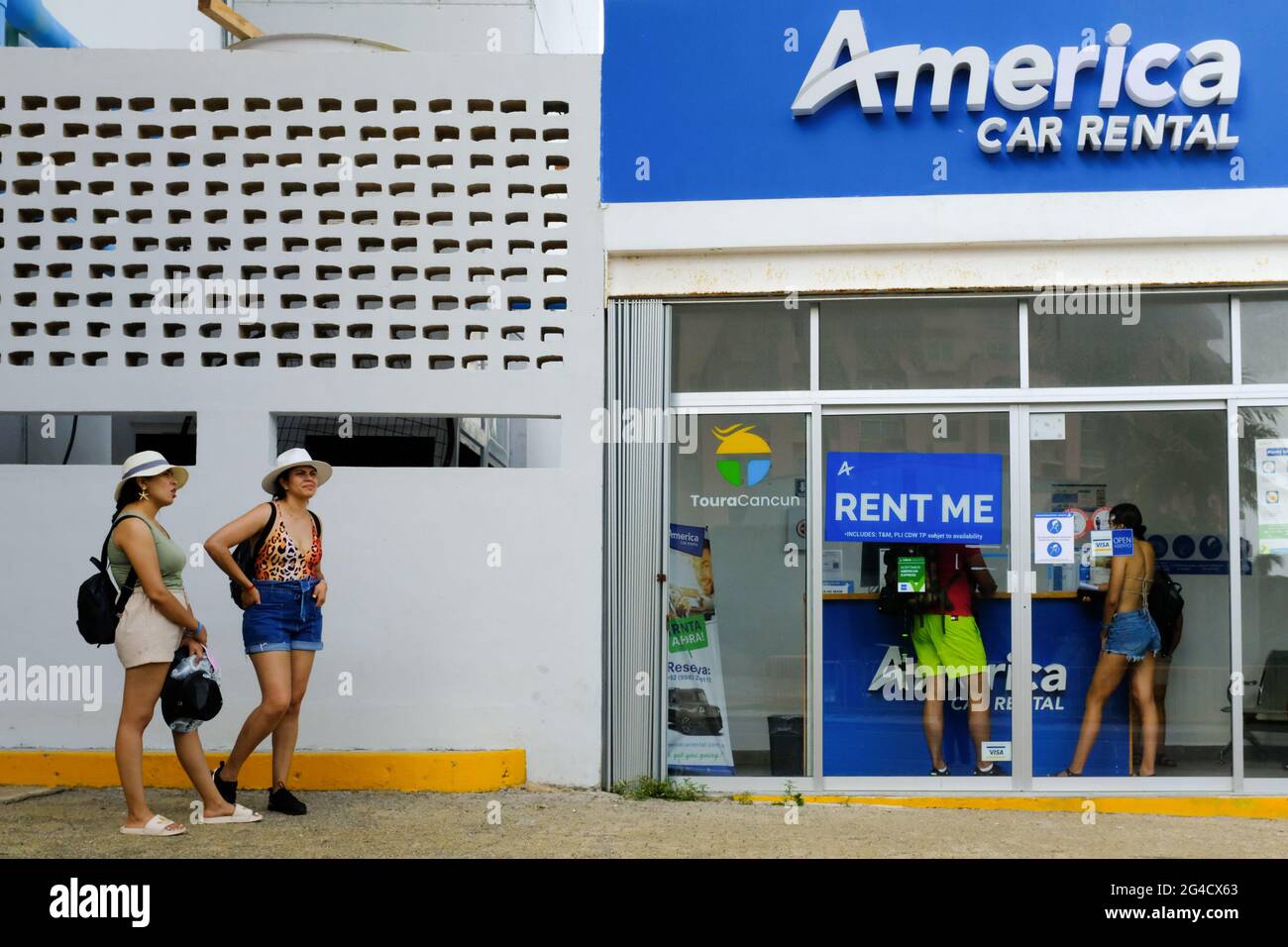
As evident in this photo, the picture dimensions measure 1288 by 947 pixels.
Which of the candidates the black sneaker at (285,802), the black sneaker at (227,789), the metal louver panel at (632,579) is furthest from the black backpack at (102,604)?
the metal louver panel at (632,579)

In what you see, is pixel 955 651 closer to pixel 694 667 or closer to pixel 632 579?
pixel 694 667

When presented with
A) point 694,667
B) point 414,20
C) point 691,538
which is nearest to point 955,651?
point 694,667

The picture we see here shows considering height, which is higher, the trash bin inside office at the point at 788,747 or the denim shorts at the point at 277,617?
the denim shorts at the point at 277,617

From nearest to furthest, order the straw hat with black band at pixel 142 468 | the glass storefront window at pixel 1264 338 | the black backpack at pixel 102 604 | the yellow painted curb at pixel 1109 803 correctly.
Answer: the black backpack at pixel 102 604 → the straw hat with black band at pixel 142 468 → the yellow painted curb at pixel 1109 803 → the glass storefront window at pixel 1264 338

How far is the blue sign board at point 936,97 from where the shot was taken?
7730 millimetres

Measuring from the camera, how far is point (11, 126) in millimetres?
7996

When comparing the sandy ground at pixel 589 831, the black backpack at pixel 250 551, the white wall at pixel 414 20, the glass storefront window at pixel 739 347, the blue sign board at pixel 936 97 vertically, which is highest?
the white wall at pixel 414 20

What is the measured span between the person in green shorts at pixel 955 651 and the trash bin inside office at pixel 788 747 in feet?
2.43

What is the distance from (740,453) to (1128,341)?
236 cm

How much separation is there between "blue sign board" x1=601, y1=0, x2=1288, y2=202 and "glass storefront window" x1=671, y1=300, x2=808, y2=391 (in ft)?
2.23

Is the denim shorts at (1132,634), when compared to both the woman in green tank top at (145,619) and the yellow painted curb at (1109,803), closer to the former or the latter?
the yellow painted curb at (1109,803)

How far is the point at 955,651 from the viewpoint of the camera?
793cm

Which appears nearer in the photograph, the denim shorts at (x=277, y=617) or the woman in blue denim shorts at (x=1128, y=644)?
the denim shorts at (x=277, y=617)

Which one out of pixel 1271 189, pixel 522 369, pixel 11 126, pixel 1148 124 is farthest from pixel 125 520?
pixel 1271 189
